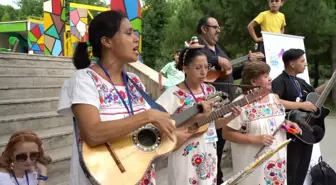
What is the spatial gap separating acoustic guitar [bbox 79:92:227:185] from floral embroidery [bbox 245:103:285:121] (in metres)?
1.39

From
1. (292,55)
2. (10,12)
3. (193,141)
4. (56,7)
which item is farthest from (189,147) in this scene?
(10,12)

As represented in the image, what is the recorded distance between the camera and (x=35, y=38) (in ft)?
53.8

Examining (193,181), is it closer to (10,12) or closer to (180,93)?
(180,93)

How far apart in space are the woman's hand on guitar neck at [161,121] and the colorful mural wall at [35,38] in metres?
15.3

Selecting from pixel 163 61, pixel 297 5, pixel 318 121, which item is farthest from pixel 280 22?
pixel 163 61

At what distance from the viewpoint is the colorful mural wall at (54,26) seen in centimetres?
1354

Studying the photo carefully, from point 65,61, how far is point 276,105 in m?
6.03

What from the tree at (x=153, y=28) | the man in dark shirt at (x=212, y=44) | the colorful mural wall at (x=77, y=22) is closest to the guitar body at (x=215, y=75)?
the man in dark shirt at (x=212, y=44)

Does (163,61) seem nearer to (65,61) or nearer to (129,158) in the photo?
(65,61)

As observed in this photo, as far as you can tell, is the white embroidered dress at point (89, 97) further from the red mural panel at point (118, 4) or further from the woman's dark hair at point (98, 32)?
the red mural panel at point (118, 4)

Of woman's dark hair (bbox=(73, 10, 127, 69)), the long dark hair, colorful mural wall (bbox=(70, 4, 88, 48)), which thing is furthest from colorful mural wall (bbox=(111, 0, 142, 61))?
woman's dark hair (bbox=(73, 10, 127, 69))

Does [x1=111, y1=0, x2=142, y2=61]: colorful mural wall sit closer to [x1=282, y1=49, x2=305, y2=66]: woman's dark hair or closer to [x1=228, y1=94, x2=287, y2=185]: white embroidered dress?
[x1=282, y1=49, x2=305, y2=66]: woman's dark hair

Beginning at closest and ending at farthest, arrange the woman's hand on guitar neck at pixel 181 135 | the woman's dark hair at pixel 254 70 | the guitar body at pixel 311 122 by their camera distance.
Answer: the woman's hand on guitar neck at pixel 181 135, the woman's dark hair at pixel 254 70, the guitar body at pixel 311 122

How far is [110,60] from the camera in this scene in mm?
1767
